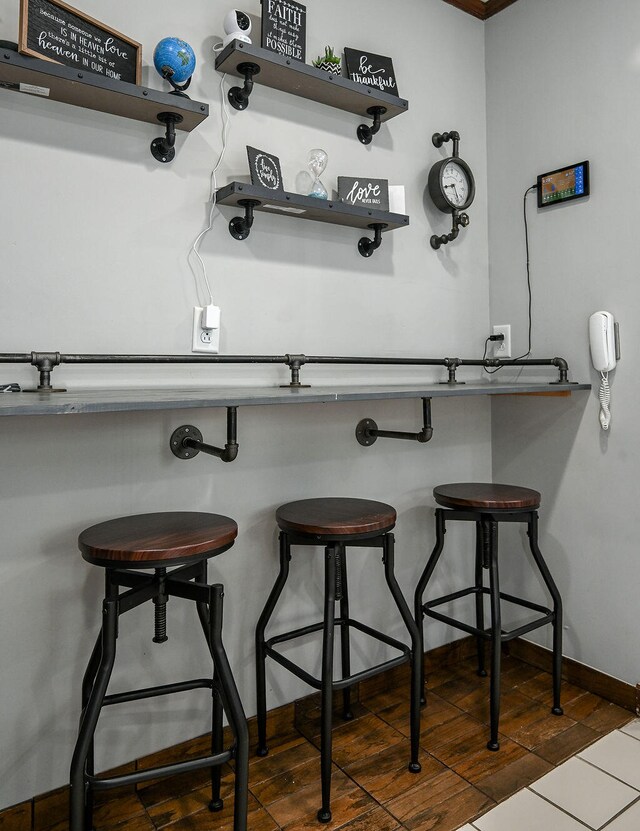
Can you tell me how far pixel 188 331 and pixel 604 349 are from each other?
4.52 ft

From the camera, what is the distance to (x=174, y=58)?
159 centimetres

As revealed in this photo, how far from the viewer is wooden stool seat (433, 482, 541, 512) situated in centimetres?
190

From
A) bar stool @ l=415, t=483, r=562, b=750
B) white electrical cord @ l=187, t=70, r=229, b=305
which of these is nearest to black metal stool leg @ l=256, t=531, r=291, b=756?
bar stool @ l=415, t=483, r=562, b=750

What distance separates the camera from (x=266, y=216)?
1900 millimetres

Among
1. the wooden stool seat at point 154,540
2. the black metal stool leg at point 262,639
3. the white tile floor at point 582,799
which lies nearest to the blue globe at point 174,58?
the wooden stool seat at point 154,540

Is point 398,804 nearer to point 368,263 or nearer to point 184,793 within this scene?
point 184,793

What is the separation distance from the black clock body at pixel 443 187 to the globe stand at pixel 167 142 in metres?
1.01

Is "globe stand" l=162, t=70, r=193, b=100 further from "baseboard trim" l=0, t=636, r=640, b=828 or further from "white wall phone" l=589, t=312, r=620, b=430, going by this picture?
"baseboard trim" l=0, t=636, r=640, b=828

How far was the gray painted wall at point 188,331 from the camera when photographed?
1.51 meters

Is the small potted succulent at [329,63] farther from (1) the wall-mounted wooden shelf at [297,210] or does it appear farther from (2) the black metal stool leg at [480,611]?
(2) the black metal stool leg at [480,611]

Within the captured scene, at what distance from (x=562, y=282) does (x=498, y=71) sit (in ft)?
3.10

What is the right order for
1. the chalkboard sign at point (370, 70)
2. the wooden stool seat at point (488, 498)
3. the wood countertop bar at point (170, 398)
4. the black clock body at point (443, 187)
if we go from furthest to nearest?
the black clock body at point (443, 187) < the chalkboard sign at point (370, 70) < the wooden stool seat at point (488, 498) < the wood countertop bar at point (170, 398)

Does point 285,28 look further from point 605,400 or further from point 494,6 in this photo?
point 605,400

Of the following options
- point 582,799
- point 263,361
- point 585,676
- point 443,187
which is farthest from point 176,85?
point 585,676
